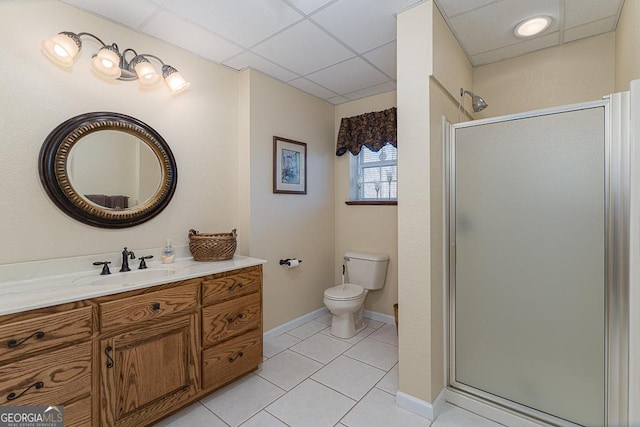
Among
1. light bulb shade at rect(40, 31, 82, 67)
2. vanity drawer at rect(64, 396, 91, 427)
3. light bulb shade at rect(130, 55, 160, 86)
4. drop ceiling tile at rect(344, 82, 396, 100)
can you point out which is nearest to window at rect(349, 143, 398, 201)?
drop ceiling tile at rect(344, 82, 396, 100)

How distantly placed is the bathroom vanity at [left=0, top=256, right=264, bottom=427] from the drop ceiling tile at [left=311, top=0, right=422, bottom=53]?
172cm

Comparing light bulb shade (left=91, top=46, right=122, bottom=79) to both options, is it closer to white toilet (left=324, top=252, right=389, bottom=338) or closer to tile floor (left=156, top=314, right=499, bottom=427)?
tile floor (left=156, top=314, right=499, bottom=427)

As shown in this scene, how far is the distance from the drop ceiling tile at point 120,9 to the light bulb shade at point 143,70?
0.58ft

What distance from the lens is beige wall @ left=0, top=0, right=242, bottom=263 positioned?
1538mm

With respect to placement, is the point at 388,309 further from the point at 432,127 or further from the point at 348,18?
the point at 348,18

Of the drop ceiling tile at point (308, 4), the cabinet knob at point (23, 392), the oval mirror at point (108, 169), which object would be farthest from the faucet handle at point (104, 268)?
the drop ceiling tile at point (308, 4)

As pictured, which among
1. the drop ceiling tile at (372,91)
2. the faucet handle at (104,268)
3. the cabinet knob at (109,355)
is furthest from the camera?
the drop ceiling tile at (372,91)

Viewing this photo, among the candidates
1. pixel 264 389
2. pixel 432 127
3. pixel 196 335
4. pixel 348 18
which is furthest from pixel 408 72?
pixel 264 389

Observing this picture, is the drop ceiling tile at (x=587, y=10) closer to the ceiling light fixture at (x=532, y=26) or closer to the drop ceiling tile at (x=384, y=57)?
the ceiling light fixture at (x=532, y=26)

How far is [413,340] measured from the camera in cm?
179

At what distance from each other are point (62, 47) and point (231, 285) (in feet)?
5.51

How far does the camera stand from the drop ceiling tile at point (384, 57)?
219cm

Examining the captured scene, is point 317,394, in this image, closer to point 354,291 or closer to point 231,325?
point 231,325

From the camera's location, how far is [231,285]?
198 cm
